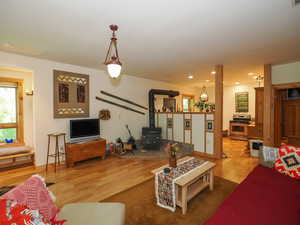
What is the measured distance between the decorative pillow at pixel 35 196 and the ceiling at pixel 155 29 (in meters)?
1.93

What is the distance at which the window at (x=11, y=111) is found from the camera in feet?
12.7

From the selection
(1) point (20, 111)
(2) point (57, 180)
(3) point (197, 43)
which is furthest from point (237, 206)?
(1) point (20, 111)

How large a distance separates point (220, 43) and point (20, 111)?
527 centimetres

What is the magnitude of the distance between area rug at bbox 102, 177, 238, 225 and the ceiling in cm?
267

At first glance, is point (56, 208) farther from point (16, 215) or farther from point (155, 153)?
point (155, 153)

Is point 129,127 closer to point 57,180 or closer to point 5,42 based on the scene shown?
point 57,180

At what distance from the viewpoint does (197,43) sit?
2.78 metres

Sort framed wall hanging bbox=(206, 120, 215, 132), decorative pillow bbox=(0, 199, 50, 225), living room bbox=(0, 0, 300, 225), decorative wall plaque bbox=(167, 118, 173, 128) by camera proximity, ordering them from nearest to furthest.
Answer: decorative pillow bbox=(0, 199, 50, 225) < living room bbox=(0, 0, 300, 225) < framed wall hanging bbox=(206, 120, 215, 132) < decorative wall plaque bbox=(167, 118, 173, 128)

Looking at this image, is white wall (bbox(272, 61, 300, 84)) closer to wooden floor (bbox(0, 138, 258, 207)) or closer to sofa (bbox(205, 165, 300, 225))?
wooden floor (bbox(0, 138, 258, 207))

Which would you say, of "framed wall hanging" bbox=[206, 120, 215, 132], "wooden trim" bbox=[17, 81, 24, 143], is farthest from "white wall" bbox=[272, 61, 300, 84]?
"wooden trim" bbox=[17, 81, 24, 143]

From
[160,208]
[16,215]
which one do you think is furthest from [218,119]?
[16,215]

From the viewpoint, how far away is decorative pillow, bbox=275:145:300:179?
2039 mm

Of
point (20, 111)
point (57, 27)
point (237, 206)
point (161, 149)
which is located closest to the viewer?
point (237, 206)

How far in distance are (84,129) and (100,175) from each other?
146 centimetres
